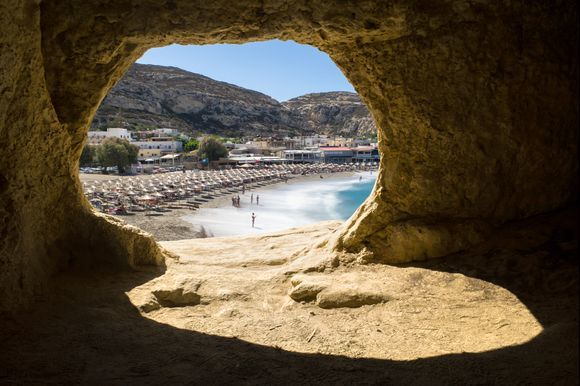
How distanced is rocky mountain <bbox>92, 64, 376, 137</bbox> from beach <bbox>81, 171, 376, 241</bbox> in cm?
5951

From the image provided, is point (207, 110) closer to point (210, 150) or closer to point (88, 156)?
point (210, 150)

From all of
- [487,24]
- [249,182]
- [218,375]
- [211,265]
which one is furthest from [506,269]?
[249,182]

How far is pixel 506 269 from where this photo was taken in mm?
6035

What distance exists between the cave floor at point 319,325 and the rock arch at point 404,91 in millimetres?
774

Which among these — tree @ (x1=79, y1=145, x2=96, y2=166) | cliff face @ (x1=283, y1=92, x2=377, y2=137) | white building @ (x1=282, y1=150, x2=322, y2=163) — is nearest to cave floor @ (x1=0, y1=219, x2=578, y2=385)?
tree @ (x1=79, y1=145, x2=96, y2=166)

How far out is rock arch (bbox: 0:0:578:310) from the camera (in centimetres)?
631

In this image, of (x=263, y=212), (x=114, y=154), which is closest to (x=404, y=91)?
(x=263, y=212)

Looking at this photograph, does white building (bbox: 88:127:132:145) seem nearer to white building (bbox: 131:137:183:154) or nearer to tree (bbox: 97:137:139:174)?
white building (bbox: 131:137:183:154)

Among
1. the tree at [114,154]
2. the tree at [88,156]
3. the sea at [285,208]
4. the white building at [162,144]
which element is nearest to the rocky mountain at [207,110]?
the white building at [162,144]

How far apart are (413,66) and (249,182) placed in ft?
151

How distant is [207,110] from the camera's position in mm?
124188

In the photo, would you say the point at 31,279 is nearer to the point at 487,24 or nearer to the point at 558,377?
the point at 558,377

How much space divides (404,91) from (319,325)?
14.8ft

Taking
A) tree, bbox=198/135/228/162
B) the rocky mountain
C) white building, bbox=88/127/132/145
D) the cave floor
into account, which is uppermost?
the rocky mountain
